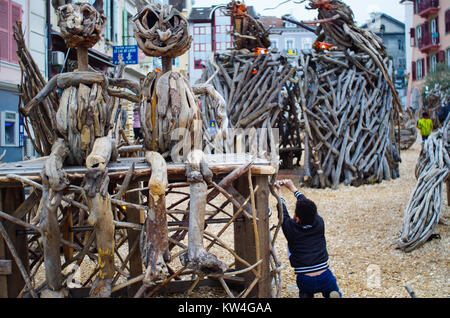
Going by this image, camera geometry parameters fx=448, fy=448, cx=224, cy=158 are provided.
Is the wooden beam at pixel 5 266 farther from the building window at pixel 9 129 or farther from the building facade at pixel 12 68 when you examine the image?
the building window at pixel 9 129

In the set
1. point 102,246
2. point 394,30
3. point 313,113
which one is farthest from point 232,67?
point 394,30

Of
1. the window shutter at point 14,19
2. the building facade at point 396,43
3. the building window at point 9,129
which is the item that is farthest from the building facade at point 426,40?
the building window at point 9,129

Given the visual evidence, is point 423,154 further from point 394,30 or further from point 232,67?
point 394,30

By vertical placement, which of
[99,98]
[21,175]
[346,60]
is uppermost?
[346,60]

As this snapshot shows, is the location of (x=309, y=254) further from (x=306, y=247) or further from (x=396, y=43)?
(x=396, y=43)

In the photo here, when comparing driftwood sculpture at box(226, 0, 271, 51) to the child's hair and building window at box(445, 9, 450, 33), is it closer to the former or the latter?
the child's hair

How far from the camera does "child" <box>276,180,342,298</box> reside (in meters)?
3.01

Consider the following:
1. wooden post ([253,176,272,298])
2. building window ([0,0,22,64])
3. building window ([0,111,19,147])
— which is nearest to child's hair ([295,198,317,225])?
wooden post ([253,176,272,298])

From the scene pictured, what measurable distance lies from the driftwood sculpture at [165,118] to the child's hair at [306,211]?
2.53ft

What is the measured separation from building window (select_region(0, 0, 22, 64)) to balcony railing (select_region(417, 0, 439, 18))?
707 inches

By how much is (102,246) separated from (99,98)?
100 cm

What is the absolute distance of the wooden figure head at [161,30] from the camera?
2.79 metres

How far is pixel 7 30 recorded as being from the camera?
8203 millimetres
